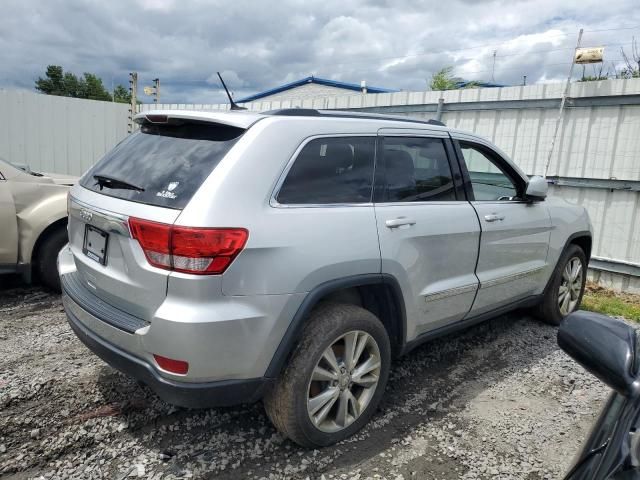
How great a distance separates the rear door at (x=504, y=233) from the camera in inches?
141

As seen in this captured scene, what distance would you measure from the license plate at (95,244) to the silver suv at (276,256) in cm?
1

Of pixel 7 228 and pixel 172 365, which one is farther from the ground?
pixel 7 228

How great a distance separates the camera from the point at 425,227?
3.00m

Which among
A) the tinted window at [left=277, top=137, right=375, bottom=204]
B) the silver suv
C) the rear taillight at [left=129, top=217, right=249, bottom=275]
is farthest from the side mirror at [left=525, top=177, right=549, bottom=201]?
the rear taillight at [left=129, top=217, right=249, bottom=275]

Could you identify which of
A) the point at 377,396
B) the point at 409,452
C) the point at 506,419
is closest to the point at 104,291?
the point at 377,396

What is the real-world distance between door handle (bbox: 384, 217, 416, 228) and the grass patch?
3653 millimetres

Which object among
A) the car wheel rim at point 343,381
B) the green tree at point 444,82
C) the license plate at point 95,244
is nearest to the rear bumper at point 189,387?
the car wheel rim at point 343,381

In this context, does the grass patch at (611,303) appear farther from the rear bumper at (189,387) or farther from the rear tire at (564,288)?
the rear bumper at (189,387)

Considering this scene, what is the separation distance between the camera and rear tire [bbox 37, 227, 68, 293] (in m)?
4.76

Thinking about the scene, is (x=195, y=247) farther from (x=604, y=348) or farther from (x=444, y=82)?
(x=444, y=82)

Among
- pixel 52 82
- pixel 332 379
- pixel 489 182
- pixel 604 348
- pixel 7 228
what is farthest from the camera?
pixel 52 82

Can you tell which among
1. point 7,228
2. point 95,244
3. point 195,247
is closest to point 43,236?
point 7,228

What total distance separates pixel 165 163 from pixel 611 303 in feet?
18.1

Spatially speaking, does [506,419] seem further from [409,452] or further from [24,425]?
[24,425]
